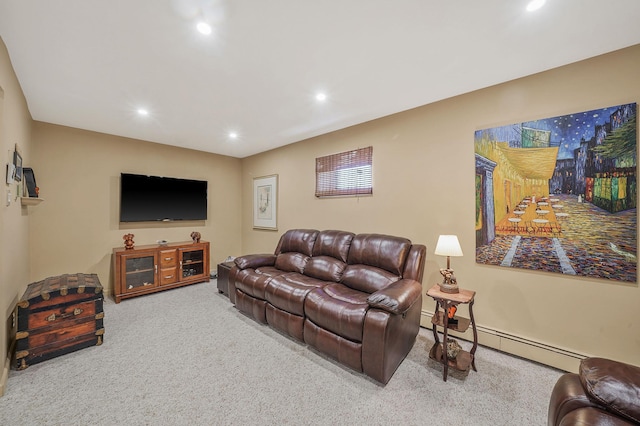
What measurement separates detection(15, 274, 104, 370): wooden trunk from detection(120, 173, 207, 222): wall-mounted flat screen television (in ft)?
5.61

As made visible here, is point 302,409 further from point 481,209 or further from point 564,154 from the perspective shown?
point 564,154

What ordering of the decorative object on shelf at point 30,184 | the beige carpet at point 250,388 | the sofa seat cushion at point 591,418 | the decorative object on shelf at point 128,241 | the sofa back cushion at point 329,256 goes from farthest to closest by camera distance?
1. the decorative object on shelf at point 128,241
2. the sofa back cushion at point 329,256
3. the decorative object on shelf at point 30,184
4. the beige carpet at point 250,388
5. the sofa seat cushion at point 591,418

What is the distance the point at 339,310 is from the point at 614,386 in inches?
59.8

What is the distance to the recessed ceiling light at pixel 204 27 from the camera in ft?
5.32

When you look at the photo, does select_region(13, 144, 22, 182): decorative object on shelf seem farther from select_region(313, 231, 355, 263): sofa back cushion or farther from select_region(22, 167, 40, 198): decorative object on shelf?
select_region(313, 231, 355, 263): sofa back cushion

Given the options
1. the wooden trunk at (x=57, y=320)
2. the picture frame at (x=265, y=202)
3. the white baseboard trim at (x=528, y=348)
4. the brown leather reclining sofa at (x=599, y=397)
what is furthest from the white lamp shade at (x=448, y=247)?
the wooden trunk at (x=57, y=320)

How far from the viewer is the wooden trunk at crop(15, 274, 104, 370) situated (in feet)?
6.88

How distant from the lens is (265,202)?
193 inches

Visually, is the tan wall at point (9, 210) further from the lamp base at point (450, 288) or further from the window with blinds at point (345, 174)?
the lamp base at point (450, 288)

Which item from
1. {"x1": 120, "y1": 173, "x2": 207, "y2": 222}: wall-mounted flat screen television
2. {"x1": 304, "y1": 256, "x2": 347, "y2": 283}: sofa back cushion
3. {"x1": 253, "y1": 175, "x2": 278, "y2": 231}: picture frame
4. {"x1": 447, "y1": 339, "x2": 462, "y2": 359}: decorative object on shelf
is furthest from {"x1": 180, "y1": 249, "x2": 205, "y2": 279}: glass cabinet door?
{"x1": 447, "y1": 339, "x2": 462, "y2": 359}: decorative object on shelf

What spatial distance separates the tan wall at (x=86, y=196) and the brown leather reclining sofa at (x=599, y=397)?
16.8 ft

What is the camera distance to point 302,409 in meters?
1.67

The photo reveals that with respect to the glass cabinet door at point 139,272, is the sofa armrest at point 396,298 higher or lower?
higher

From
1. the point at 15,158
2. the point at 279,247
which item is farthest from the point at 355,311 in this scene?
the point at 15,158
